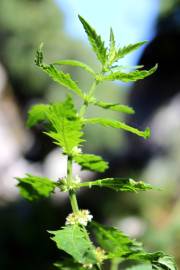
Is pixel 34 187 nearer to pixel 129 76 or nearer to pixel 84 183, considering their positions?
pixel 84 183

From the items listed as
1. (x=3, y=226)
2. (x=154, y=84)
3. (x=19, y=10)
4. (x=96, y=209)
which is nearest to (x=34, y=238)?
(x=3, y=226)

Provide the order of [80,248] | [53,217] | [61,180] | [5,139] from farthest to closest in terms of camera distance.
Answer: [5,139], [53,217], [61,180], [80,248]

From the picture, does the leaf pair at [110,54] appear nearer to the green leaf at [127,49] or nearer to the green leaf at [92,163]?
the green leaf at [127,49]

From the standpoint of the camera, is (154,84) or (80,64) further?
(154,84)

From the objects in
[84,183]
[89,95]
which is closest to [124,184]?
[84,183]

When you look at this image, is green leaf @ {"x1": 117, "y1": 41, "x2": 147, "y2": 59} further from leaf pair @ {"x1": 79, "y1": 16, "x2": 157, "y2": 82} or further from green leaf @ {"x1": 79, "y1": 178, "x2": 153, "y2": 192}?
green leaf @ {"x1": 79, "y1": 178, "x2": 153, "y2": 192}

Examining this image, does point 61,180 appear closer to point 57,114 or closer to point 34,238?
point 57,114
